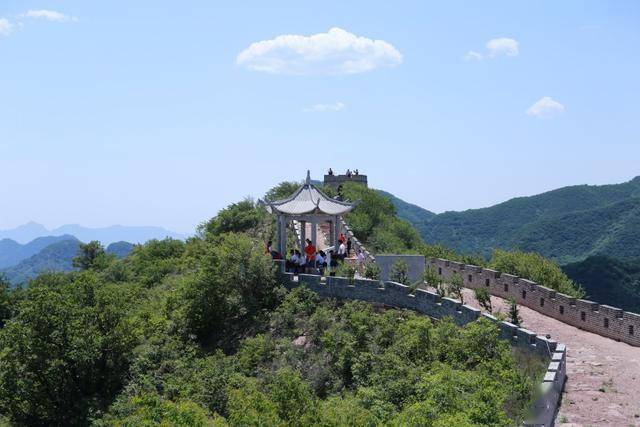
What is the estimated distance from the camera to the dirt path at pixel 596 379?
39.8 ft

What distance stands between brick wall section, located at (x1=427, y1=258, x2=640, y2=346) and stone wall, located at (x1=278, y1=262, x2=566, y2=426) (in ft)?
10.6

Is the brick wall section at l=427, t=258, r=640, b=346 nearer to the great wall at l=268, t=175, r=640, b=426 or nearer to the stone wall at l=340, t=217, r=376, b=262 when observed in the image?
the great wall at l=268, t=175, r=640, b=426

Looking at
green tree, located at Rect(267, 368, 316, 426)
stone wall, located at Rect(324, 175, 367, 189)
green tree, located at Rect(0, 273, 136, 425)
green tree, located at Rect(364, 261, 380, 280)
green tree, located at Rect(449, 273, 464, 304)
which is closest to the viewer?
green tree, located at Rect(267, 368, 316, 426)

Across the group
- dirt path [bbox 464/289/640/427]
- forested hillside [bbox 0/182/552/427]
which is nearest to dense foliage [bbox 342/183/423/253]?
forested hillside [bbox 0/182/552/427]

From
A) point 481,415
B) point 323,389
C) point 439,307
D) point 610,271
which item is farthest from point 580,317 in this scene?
point 610,271

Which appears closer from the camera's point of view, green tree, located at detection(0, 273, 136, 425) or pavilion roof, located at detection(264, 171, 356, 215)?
green tree, located at detection(0, 273, 136, 425)

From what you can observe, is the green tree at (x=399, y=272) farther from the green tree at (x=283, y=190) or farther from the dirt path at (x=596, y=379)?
the green tree at (x=283, y=190)

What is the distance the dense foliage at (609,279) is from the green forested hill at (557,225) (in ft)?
75.7

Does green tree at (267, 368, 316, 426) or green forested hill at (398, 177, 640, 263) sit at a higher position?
green forested hill at (398, 177, 640, 263)

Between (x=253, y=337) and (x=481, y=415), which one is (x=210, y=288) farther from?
(x=481, y=415)

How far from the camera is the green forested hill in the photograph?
94.6m

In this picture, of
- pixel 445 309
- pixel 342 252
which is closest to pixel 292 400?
pixel 445 309

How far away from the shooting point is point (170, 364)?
851 inches

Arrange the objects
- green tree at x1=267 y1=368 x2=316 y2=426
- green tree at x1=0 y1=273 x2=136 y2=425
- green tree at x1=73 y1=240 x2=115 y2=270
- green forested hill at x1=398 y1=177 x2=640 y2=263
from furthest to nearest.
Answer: green forested hill at x1=398 y1=177 x2=640 y2=263
green tree at x1=73 y1=240 x2=115 y2=270
green tree at x1=0 y1=273 x2=136 y2=425
green tree at x1=267 y1=368 x2=316 y2=426
